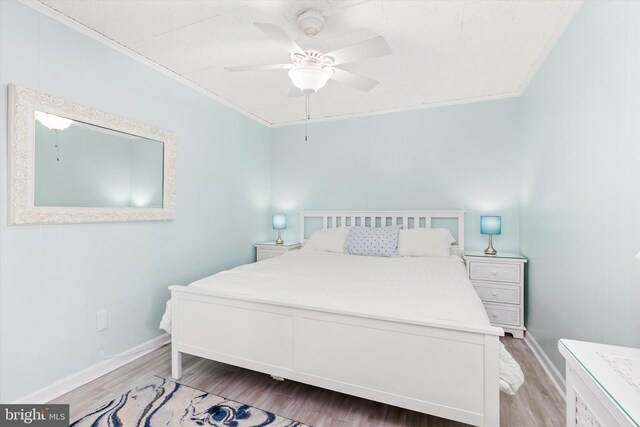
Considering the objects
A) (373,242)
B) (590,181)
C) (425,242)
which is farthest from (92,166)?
(590,181)

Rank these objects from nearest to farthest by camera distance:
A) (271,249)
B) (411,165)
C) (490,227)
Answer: (490,227) → (411,165) → (271,249)

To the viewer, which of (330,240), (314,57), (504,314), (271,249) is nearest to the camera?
(314,57)

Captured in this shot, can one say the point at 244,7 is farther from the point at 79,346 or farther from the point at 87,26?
the point at 79,346

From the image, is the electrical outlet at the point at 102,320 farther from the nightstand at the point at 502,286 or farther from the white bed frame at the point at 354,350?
the nightstand at the point at 502,286

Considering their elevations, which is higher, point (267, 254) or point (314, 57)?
point (314, 57)

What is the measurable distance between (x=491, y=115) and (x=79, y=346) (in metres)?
4.34

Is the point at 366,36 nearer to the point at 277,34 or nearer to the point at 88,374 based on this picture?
the point at 277,34

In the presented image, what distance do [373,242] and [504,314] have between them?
4.72ft

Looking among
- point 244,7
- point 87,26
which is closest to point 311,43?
point 244,7

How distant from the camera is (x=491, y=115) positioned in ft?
10.7

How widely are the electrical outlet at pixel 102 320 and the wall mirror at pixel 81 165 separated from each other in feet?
2.29

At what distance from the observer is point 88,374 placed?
205 centimetres

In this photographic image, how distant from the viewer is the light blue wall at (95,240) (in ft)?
5.60

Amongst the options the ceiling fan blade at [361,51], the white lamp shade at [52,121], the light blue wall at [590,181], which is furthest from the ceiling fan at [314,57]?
the white lamp shade at [52,121]
